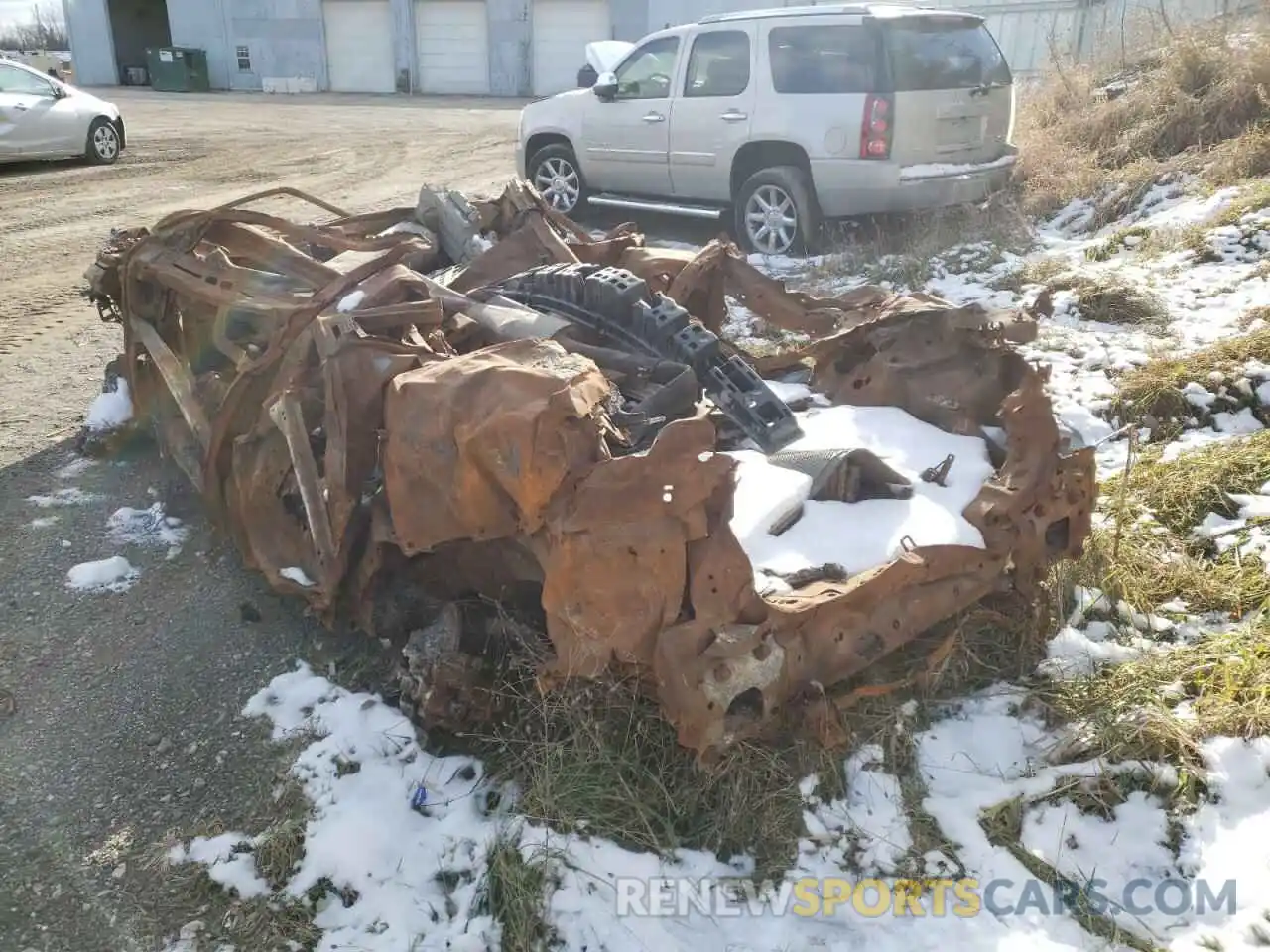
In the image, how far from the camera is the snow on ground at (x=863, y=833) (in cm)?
243

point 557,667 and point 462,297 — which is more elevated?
point 462,297

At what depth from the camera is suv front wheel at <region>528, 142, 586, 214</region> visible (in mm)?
10195

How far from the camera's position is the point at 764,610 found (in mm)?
2490

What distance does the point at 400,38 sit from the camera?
27516 millimetres

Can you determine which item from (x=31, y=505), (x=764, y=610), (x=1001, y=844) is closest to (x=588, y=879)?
(x=764, y=610)

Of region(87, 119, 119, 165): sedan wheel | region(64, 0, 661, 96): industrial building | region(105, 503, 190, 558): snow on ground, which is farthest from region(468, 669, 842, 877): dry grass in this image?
region(64, 0, 661, 96): industrial building

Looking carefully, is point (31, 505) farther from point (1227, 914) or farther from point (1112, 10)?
point (1112, 10)

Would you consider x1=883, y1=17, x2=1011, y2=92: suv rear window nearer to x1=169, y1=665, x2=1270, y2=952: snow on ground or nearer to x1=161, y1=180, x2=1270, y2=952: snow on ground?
x1=161, y1=180, x2=1270, y2=952: snow on ground

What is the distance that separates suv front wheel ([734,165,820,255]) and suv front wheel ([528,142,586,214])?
6.86ft

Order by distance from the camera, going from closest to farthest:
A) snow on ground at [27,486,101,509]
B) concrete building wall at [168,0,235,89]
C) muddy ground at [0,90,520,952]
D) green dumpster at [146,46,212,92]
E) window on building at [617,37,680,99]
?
1. muddy ground at [0,90,520,952]
2. snow on ground at [27,486,101,509]
3. window on building at [617,37,680,99]
4. green dumpster at [146,46,212,92]
5. concrete building wall at [168,0,235,89]

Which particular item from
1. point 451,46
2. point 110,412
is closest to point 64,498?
point 110,412

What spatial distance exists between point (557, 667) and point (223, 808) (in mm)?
1137

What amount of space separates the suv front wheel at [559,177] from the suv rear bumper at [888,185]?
2891 millimetres

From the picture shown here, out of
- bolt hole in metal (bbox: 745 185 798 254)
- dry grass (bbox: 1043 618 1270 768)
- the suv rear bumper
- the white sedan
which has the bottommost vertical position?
dry grass (bbox: 1043 618 1270 768)
